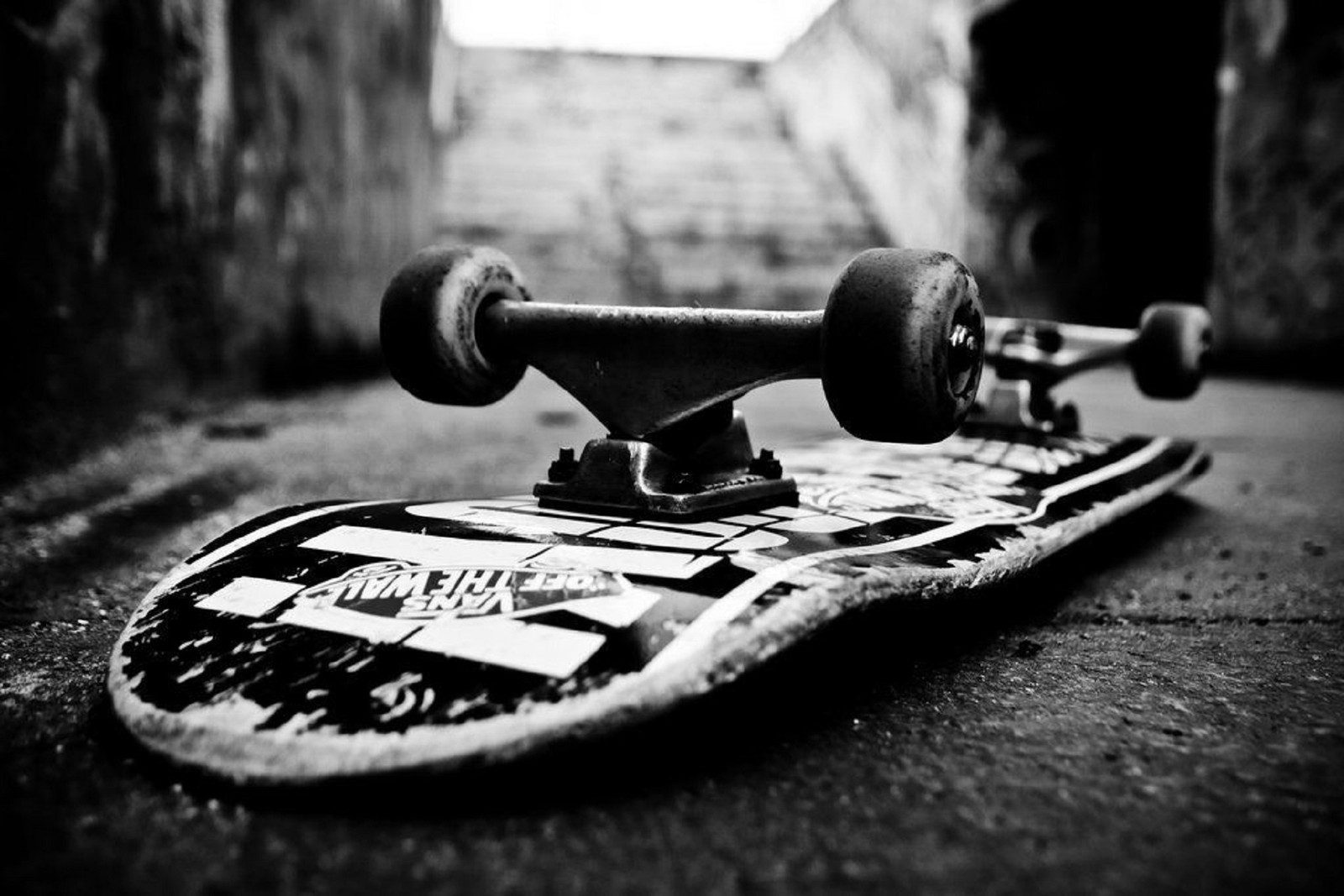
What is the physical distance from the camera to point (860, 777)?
3.08ft

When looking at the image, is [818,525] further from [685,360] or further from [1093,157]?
[1093,157]

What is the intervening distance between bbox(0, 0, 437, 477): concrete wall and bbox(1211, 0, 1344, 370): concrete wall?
178 inches

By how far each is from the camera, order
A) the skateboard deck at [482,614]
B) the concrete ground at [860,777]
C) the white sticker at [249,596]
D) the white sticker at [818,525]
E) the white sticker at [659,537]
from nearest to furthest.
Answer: the concrete ground at [860,777]
the skateboard deck at [482,614]
the white sticker at [249,596]
the white sticker at [659,537]
the white sticker at [818,525]

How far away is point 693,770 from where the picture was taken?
94 centimetres

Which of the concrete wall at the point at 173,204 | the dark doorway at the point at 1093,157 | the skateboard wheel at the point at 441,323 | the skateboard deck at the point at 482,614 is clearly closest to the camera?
the skateboard deck at the point at 482,614

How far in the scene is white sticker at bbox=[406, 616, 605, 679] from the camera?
3.07 ft

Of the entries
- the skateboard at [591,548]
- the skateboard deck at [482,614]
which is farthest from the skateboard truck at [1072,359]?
the skateboard deck at [482,614]

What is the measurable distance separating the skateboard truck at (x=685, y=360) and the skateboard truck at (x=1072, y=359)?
95 centimetres

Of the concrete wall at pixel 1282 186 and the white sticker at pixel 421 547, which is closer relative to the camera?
the white sticker at pixel 421 547

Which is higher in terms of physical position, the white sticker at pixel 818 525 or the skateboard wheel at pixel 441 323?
the skateboard wheel at pixel 441 323

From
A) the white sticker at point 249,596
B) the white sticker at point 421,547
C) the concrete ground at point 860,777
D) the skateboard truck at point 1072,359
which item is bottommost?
the concrete ground at point 860,777

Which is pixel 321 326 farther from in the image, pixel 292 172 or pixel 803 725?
pixel 803 725

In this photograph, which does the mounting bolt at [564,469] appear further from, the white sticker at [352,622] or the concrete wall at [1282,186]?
the concrete wall at [1282,186]

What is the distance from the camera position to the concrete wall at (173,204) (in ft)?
7.26
